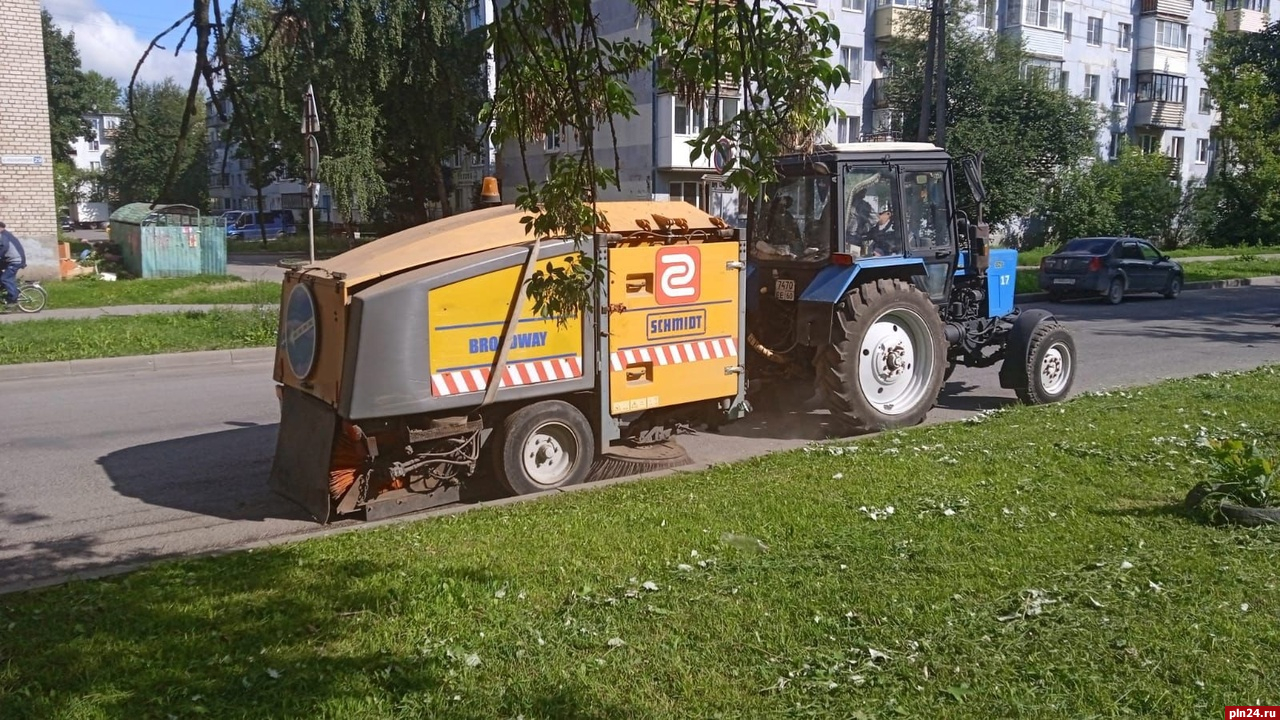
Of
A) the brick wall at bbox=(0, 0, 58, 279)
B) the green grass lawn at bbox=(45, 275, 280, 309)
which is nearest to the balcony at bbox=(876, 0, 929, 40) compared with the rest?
the green grass lawn at bbox=(45, 275, 280, 309)

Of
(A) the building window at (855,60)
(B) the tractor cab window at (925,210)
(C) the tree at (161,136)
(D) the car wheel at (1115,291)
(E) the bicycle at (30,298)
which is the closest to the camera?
(C) the tree at (161,136)

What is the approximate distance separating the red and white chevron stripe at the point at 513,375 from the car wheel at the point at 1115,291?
1837cm

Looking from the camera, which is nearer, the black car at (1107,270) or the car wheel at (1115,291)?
the black car at (1107,270)

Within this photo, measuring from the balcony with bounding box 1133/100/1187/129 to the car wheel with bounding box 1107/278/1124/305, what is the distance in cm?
2956

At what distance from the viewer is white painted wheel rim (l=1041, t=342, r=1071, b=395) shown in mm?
10008

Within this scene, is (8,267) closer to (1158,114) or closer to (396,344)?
(396,344)

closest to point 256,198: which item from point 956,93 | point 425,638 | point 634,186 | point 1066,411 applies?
point 425,638

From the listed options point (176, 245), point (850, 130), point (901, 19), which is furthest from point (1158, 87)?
point (176, 245)

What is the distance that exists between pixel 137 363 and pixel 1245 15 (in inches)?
2183

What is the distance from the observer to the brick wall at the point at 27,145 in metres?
21.5

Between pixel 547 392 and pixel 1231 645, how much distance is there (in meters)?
4.29

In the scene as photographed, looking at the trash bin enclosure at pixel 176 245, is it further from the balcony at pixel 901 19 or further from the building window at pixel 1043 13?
the building window at pixel 1043 13

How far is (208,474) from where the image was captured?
756 centimetres

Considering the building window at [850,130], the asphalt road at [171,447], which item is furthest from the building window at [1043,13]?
the asphalt road at [171,447]
